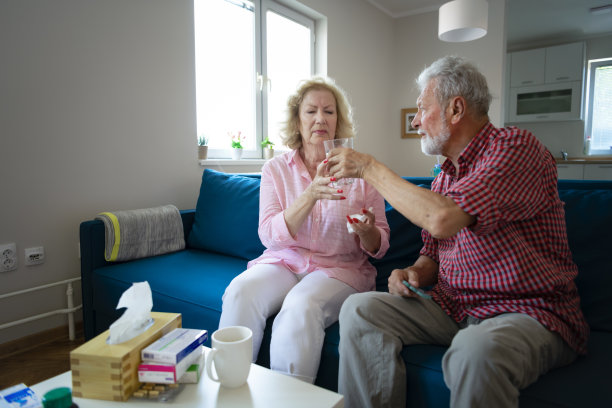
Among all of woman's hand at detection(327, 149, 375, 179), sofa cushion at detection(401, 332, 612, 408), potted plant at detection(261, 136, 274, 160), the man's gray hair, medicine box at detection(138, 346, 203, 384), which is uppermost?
the man's gray hair

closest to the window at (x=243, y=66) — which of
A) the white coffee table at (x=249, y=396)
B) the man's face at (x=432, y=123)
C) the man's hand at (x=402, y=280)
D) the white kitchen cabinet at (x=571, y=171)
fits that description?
the man's face at (x=432, y=123)

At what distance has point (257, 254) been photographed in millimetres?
1938

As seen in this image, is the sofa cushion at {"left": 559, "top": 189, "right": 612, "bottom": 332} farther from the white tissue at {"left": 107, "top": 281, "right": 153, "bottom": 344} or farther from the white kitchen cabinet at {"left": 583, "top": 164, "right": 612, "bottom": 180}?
the white kitchen cabinet at {"left": 583, "top": 164, "right": 612, "bottom": 180}

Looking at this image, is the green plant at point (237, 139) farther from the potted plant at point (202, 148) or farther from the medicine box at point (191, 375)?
the medicine box at point (191, 375)

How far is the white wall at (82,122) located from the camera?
6.07ft

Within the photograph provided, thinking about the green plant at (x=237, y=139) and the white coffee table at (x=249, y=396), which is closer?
the white coffee table at (x=249, y=396)

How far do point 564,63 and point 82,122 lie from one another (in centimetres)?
633

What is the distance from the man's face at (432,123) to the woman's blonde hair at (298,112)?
59 cm

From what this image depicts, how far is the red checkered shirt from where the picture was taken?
0.91 metres

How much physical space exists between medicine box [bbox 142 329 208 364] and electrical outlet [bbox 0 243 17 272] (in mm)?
1465

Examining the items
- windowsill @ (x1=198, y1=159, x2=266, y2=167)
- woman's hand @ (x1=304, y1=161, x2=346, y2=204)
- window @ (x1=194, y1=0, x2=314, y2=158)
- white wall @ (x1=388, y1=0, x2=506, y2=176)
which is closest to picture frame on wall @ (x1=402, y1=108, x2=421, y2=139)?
white wall @ (x1=388, y1=0, x2=506, y2=176)

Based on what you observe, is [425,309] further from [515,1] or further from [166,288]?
[515,1]

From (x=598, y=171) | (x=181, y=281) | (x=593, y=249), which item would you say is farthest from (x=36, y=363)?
(x=598, y=171)

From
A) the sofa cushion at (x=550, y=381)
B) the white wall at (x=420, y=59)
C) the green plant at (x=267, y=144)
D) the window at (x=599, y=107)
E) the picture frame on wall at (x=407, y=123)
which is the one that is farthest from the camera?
the window at (x=599, y=107)
